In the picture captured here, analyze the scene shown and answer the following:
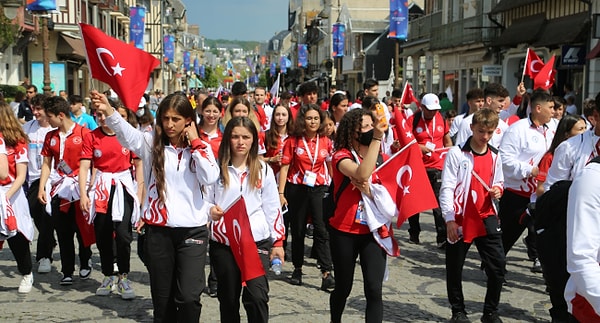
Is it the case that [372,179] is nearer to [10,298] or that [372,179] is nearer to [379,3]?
[10,298]

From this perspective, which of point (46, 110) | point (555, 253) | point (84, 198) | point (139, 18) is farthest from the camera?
point (139, 18)

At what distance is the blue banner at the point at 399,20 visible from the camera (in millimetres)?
26312

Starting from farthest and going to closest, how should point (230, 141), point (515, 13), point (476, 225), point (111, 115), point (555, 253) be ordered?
point (515, 13) < point (476, 225) < point (230, 141) < point (111, 115) < point (555, 253)

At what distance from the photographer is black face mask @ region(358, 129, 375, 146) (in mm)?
5223

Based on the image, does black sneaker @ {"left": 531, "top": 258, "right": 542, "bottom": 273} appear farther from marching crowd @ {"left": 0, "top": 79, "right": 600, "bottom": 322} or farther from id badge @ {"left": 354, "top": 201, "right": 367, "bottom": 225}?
id badge @ {"left": 354, "top": 201, "right": 367, "bottom": 225}

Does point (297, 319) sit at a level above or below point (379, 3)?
below

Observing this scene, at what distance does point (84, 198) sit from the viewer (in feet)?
22.0

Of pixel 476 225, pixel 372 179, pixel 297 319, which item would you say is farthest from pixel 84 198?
pixel 476 225

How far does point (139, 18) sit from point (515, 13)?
22.6 m

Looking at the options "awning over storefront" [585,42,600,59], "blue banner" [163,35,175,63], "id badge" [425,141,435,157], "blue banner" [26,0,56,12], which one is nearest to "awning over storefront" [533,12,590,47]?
"awning over storefront" [585,42,600,59]

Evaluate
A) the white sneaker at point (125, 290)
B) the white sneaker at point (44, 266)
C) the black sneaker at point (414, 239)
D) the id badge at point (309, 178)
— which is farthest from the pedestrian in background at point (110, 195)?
the black sneaker at point (414, 239)

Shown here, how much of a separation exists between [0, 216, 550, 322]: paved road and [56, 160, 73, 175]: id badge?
1.12 metres

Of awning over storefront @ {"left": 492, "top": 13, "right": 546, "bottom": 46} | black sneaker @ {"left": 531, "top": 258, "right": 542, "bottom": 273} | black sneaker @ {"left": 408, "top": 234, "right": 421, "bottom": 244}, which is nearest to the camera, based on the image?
black sneaker @ {"left": 531, "top": 258, "right": 542, "bottom": 273}

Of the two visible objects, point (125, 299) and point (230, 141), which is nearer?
point (230, 141)
